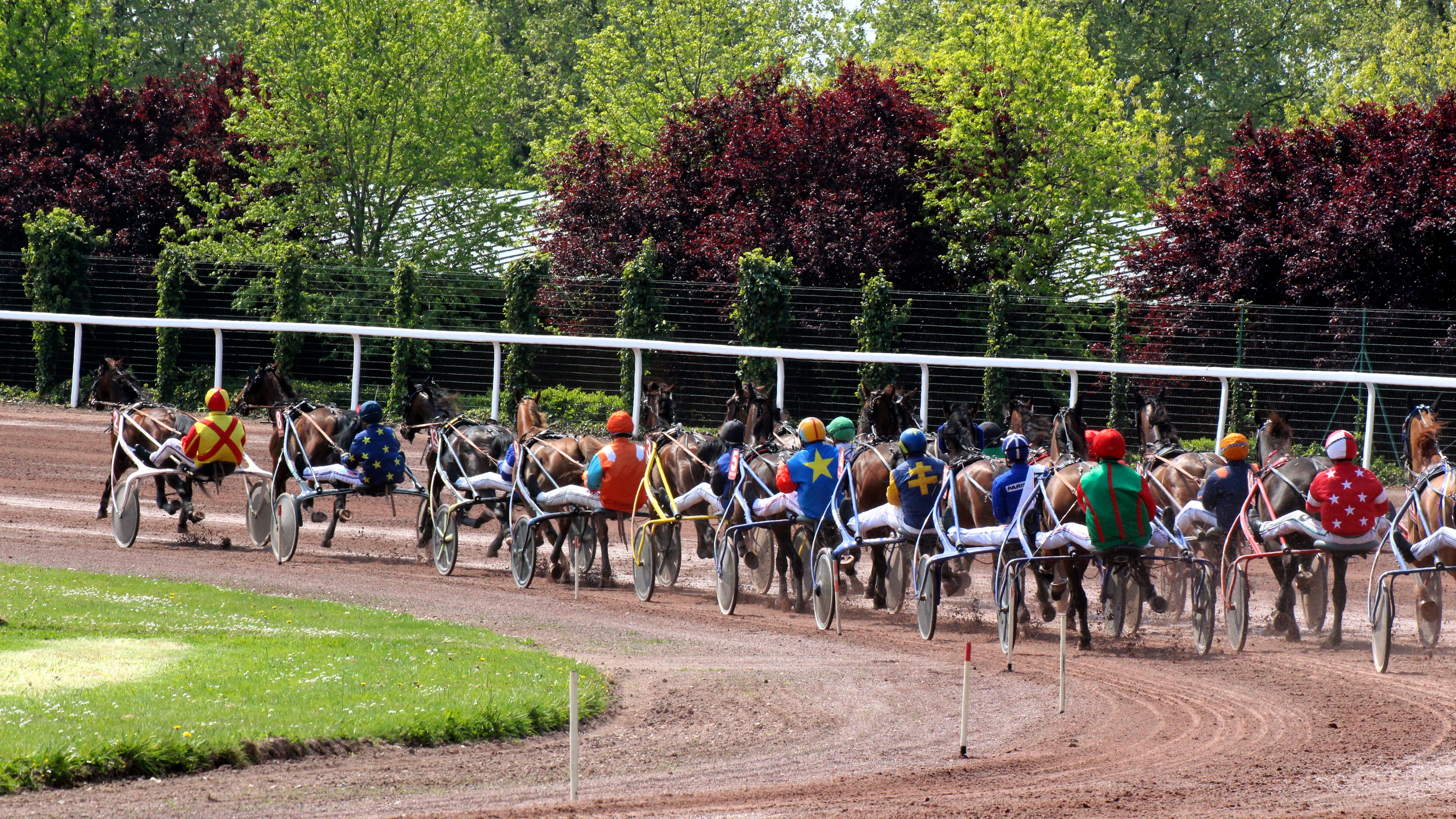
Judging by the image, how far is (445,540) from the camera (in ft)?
52.3

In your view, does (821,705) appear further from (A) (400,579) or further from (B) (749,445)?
(B) (749,445)

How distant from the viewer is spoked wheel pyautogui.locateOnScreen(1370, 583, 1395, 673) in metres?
11.2

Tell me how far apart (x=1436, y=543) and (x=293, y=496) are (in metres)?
10.2

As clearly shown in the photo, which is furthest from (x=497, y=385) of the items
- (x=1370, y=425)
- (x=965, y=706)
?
(x=965, y=706)

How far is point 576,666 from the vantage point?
10867 millimetres

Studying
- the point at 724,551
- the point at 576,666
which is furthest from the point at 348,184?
the point at 576,666

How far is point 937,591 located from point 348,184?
77.2 feet

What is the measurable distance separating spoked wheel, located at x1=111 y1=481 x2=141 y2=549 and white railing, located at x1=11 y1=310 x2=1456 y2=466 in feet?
19.1

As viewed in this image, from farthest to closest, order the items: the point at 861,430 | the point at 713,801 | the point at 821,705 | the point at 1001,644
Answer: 1. the point at 861,430
2. the point at 1001,644
3. the point at 821,705
4. the point at 713,801

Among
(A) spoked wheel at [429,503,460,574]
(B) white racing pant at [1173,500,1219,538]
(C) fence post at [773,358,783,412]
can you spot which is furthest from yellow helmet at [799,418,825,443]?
(C) fence post at [773,358,783,412]

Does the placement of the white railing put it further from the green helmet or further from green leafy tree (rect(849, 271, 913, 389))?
the green helmet

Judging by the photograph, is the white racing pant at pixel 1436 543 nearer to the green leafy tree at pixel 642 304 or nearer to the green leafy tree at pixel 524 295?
the green leafy tree at pixel 642 304

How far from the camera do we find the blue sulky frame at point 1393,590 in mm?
11273

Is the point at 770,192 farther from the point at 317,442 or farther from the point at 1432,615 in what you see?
the point at 1432,615
